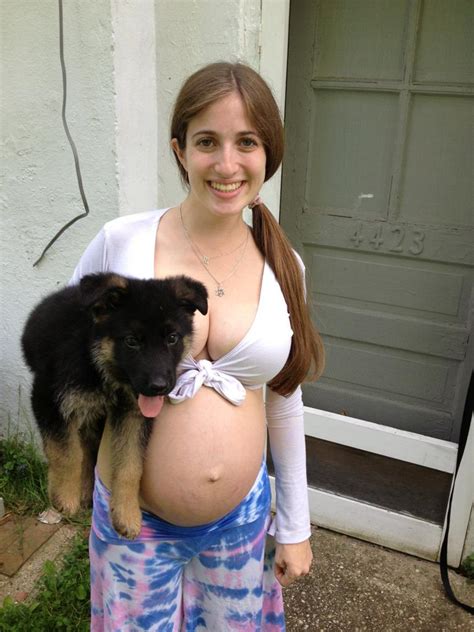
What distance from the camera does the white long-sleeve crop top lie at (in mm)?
1835

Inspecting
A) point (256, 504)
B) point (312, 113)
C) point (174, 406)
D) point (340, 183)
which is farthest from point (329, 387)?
point (174, 406)

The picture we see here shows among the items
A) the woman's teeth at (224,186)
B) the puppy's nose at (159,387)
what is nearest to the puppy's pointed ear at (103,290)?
the puppy's nose at (159,387)

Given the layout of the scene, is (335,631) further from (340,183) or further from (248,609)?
(340,183)

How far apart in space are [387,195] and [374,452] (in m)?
1.72

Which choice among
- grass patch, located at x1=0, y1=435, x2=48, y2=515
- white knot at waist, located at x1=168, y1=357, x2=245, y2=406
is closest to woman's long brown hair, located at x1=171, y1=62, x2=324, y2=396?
white knot at waist, located at x1=168, y1=357, x2=245, y2=406

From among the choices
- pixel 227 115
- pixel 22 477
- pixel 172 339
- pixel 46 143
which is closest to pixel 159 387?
pixel 172 339

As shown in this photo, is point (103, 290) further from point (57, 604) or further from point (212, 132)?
point (57, 604)

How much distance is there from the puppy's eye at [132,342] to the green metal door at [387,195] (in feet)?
7.50

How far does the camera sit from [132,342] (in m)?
1.83

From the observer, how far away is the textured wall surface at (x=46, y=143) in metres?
3.25

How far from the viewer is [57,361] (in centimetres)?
195

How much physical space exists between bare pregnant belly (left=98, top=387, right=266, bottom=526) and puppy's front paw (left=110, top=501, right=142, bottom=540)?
70 mm

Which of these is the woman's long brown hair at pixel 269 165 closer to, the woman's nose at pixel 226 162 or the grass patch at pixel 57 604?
the woman's nose at pixel 226 162

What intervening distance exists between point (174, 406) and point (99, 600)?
0.86 metres
